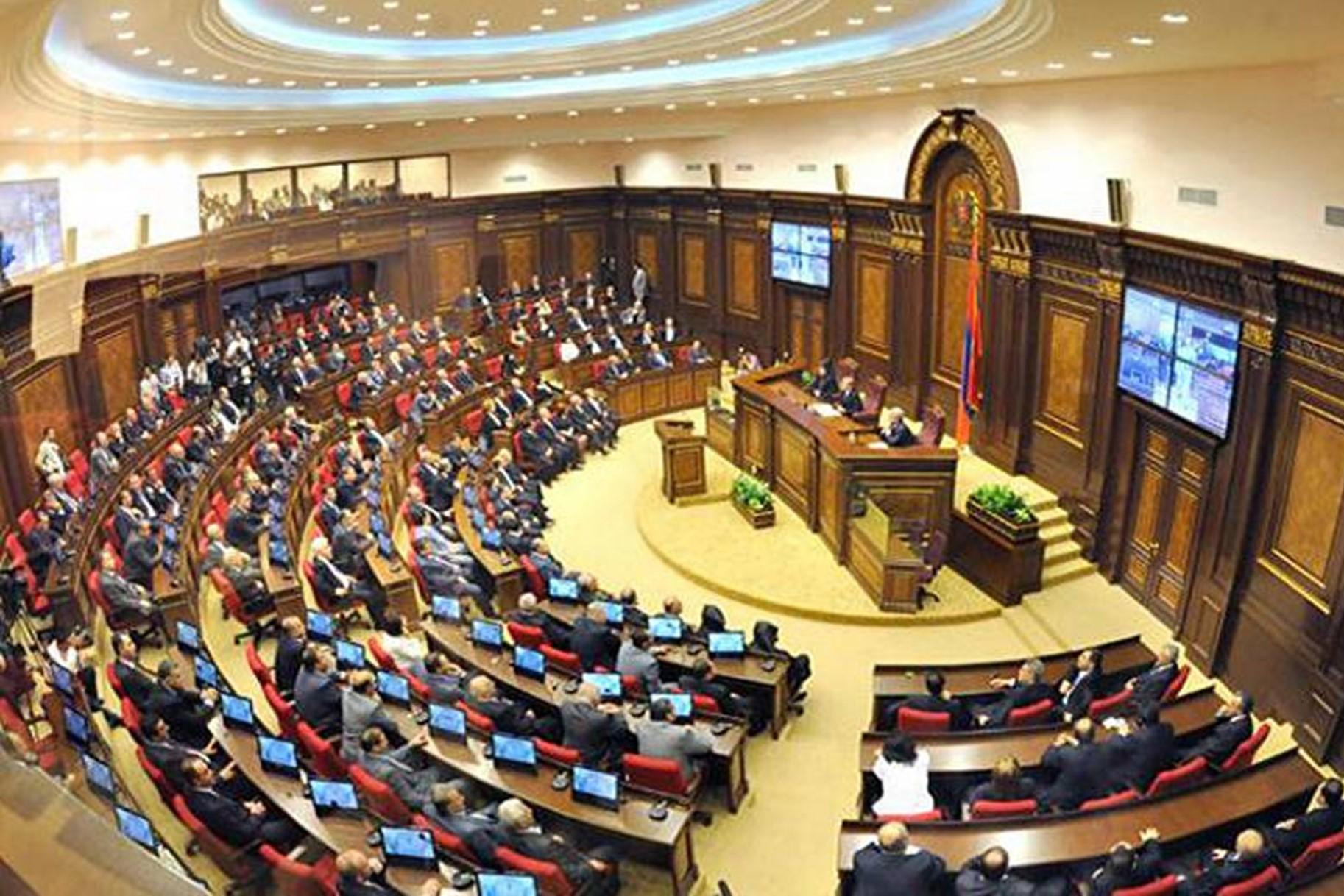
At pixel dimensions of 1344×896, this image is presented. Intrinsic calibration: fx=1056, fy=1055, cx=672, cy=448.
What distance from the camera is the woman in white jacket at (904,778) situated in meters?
6.22

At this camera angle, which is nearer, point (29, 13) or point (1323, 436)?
point (29, 13)

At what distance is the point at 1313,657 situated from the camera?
8.11m

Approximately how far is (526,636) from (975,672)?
3.43 m

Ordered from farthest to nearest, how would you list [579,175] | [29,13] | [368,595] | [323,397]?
[579,175], [323,397], [368,595], [29,13]

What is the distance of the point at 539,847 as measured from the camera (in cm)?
569

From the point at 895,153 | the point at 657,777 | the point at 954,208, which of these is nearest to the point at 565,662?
the point at 657,777

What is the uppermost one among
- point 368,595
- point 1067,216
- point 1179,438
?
point 1067,216

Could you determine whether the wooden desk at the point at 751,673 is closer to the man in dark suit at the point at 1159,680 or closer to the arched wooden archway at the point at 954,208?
the man in dark suit at the point at 1159,680

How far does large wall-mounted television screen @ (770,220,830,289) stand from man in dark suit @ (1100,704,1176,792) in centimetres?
1125

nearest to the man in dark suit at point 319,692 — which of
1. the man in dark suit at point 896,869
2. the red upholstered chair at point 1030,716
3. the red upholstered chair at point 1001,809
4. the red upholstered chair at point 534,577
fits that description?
the red upholstered chair at point 534,577

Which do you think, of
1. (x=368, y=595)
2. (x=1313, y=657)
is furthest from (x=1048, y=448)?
(x=368, y=595)

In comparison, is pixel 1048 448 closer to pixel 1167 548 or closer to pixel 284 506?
pixel 1167 548

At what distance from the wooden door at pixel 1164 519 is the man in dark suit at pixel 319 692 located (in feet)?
24.5

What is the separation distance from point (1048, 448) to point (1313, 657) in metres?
→ 4.45
